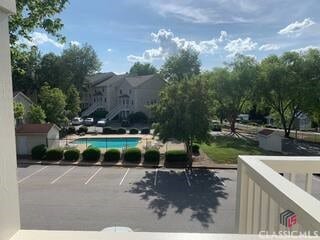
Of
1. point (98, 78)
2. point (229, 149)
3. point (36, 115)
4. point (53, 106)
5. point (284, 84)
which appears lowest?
point (229, 149)

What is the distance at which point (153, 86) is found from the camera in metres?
51.6

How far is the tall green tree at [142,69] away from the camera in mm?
78438

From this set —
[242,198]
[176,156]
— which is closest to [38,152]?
[176,156]

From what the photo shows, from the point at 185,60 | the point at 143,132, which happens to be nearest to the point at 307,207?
the point at 143,132

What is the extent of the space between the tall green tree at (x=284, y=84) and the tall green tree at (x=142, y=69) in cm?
4313

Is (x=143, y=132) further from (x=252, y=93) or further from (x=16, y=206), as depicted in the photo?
(x=16, y=206)

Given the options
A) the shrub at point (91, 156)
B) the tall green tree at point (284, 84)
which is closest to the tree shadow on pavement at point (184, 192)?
the shrub at point (91, 156)

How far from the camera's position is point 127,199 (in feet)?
50.1

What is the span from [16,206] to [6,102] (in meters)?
0.44

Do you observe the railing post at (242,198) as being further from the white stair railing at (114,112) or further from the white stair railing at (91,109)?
the white stair railing at (91,109)

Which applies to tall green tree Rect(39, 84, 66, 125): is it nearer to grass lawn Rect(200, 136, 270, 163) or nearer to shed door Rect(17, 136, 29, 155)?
shed door Rect(17, 136, 29, 155)

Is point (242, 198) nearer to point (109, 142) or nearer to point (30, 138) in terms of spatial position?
point (30, 138)

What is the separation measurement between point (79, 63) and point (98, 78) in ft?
24.1

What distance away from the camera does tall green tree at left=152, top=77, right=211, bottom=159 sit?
67.3ft
